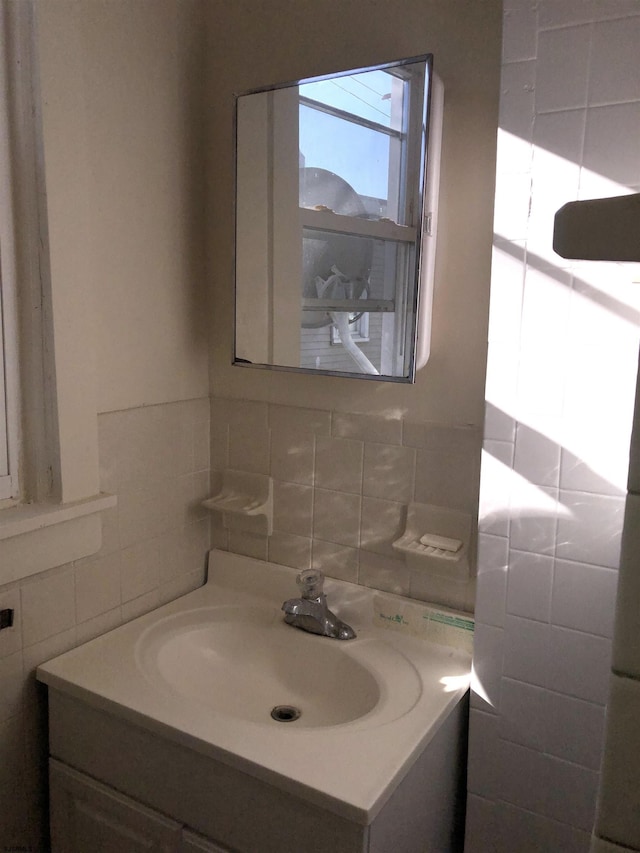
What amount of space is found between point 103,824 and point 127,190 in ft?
4.02

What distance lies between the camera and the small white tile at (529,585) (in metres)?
1.19

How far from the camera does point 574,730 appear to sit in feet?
3.90

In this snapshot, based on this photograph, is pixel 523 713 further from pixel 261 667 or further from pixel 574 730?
pixel 261 667

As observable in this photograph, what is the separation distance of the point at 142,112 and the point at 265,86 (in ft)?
0.84

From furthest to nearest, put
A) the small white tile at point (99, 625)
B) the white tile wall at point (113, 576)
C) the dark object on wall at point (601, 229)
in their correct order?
the small white tile at point (99, 625) < the white tile wall at point (113, 576) < the dark object on wall at point (601, 229)

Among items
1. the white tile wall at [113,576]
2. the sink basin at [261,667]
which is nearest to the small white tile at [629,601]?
the sink basin at [261,667]

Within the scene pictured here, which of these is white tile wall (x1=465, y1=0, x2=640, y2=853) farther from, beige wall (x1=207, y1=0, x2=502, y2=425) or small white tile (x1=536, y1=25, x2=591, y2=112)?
beige wall (x1=207, y1=0, x2=502, y2=425)

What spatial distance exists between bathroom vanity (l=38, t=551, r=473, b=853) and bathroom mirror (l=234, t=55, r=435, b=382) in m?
0.53

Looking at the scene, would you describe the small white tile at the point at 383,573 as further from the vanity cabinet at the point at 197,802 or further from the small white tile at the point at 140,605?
the small white tile at the point at 140,605

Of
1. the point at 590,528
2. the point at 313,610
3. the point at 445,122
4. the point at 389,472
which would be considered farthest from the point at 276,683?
the point at 445,122

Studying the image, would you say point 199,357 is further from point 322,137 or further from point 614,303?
point 614,303

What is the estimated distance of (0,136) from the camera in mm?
1191

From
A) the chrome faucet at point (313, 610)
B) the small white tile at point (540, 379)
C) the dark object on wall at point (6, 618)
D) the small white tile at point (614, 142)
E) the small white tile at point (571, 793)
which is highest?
the small white tile at point (614, 142)

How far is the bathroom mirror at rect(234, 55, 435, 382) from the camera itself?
4.23 ft
